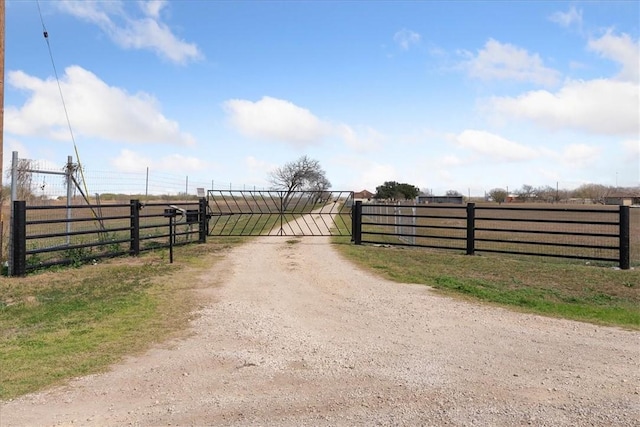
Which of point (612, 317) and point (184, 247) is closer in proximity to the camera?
point (612, 317)

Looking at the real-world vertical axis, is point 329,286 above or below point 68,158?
below

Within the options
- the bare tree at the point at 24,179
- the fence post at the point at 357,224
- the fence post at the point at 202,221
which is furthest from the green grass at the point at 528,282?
the bare tree at the point at 24,179

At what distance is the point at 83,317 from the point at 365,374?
13.4 feet

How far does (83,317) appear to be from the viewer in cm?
622

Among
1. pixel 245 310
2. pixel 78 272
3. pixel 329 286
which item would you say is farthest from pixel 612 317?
pixel 78 272

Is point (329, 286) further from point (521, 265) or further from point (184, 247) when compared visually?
point (184, 247)

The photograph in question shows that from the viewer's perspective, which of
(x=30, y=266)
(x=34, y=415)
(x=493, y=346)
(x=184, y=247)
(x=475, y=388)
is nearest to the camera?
(x=34, y=415)

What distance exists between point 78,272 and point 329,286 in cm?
531

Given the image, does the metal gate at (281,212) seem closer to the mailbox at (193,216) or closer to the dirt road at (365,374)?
the mailbox at (193,216)

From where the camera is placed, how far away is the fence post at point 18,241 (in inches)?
354

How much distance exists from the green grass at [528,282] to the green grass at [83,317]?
4.51m

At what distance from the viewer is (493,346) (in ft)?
16.6

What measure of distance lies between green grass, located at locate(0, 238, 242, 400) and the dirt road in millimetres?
358

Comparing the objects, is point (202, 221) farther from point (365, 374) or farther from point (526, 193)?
point (526, 193)
